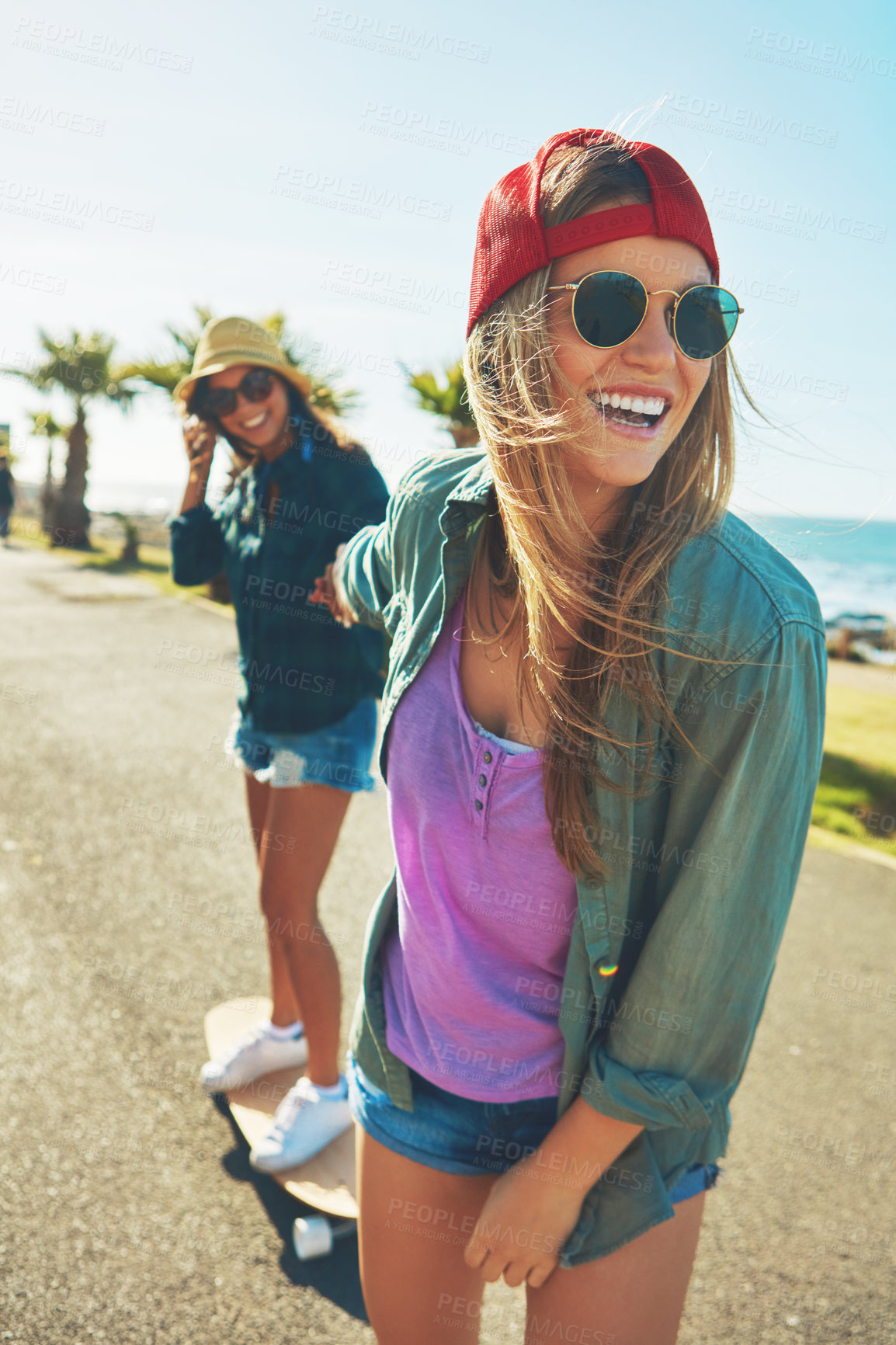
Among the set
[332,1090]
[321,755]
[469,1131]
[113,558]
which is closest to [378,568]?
[321,755]

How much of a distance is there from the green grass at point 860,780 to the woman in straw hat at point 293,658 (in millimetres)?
3861

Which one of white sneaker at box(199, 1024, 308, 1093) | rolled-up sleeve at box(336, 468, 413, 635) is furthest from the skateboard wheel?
rolled-up sleeve at box(336, 468, 413, 635)

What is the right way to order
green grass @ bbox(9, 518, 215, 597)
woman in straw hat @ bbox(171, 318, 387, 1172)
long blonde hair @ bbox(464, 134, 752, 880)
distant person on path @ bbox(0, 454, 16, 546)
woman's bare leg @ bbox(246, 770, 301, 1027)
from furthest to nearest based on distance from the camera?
distant person on path @ bbox(0, 454, 16, 546) → green grass @ bbox(9, 518, 215, 597) → woman's bare leg @ bbox(246, 770, 301, 1027) → woman in straw hat @ bbox(171, 318, 387, 1172) → long blonde hair @ bbox(464, 134, 752, 880)

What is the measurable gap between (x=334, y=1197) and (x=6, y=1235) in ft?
3.00

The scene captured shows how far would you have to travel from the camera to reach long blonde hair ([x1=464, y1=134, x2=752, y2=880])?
3.88ft

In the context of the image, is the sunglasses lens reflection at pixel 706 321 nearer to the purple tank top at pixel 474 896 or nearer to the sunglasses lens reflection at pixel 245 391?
the purple tank top at pixel 474 896

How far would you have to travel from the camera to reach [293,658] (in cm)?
257

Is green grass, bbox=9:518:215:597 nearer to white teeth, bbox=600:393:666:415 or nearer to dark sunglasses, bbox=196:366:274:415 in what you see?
dark sunglasses, bbox=196:366:274:415

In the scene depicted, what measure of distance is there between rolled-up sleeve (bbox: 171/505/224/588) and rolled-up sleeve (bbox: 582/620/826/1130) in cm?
213

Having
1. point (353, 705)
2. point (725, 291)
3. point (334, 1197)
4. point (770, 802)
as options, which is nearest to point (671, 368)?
point (725, 291)

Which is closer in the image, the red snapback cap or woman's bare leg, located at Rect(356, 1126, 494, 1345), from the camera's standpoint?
the red snapback cap

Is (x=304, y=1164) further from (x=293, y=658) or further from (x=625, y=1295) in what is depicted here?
(x=625, y=1295)

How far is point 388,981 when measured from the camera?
1.57 metres

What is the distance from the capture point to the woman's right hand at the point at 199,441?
276 cm
